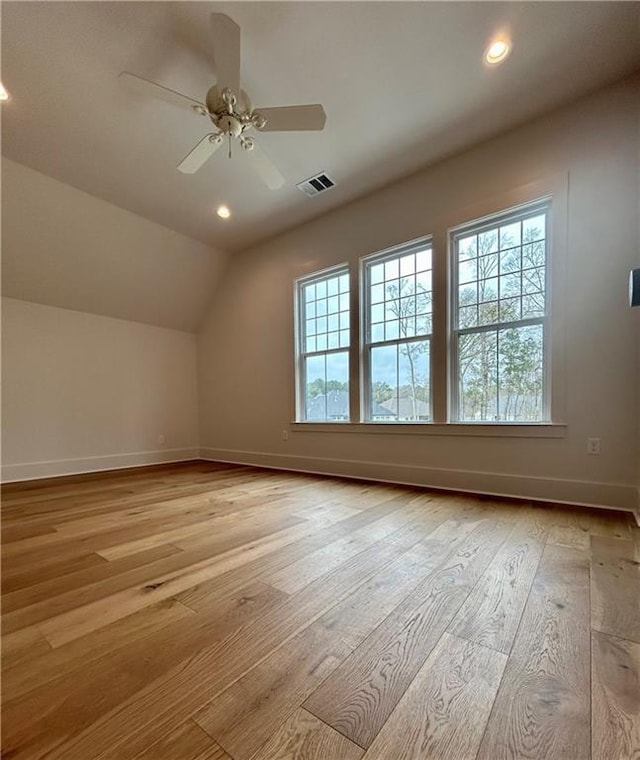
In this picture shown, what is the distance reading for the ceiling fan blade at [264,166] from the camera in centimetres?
237

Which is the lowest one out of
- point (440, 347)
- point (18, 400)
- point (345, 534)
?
point (345, 534)

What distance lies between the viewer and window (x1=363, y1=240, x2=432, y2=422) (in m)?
3.35

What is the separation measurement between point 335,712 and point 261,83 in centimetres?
328

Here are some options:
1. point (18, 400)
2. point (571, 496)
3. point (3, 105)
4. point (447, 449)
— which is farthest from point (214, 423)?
point (571, 496)

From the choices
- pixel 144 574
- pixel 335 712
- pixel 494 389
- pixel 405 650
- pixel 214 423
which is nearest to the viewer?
pixel 335 712

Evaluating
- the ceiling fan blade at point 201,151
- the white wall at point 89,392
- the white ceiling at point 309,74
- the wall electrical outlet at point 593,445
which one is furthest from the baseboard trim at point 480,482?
the ceiling fan blade at point 201,151

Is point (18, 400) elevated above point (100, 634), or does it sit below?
above

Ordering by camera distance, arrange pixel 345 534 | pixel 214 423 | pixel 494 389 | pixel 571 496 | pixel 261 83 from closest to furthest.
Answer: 1. pixel 345 534
2. pixel 261 83
3. pixel 571 496
4. pixel 494 389
5. pixel 214 423

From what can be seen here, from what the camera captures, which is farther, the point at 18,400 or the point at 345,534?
the point at 18,400

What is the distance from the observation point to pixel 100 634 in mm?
1145

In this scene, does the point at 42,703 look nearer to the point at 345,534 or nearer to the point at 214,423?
the point at 345,534

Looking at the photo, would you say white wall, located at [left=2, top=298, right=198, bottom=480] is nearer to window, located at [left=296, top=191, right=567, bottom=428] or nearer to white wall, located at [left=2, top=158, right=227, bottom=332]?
white wall, located at [left=2, top=158, right=227, bottom=332]

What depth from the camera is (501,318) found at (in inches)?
115

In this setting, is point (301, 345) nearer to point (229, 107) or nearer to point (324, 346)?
point (324, 346)
